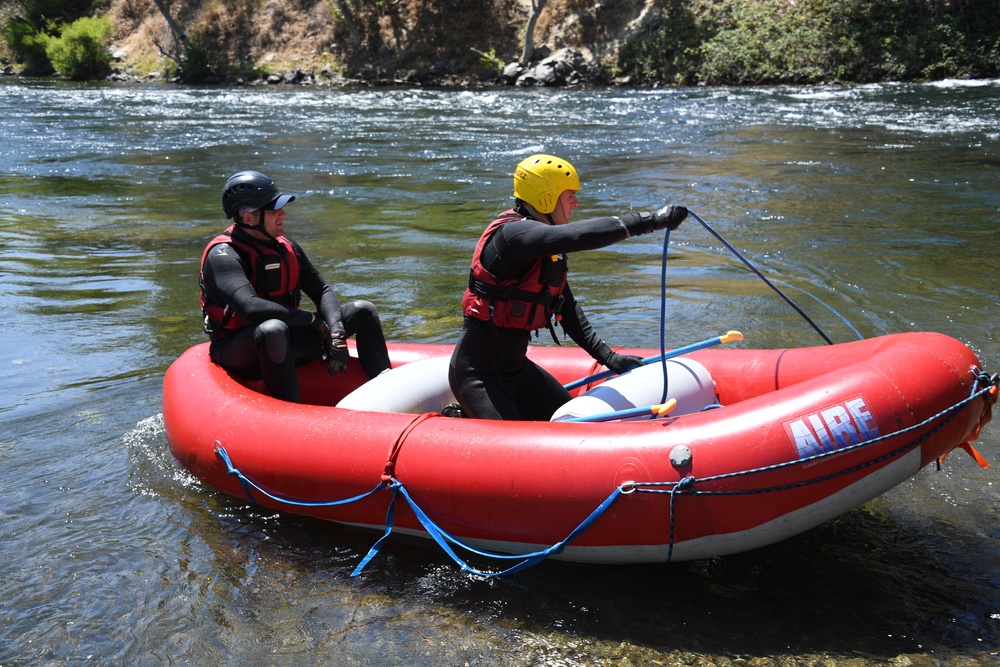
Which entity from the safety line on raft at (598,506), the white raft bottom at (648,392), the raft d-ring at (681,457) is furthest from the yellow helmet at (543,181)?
the raft d-ring at (681,457)

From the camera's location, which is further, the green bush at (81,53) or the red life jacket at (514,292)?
the green bush at (81,53)

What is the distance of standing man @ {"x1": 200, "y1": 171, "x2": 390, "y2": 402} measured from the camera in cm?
Answer: 418

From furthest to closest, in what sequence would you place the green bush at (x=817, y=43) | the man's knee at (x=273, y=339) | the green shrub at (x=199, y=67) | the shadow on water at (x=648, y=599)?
the green shrub at (x=199, y=67)
the green bush at (x=817, y=43)
the man's knee at (x=273, y=339)
the shadow on water at (x=648, y=599)

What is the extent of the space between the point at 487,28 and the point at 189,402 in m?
28.4

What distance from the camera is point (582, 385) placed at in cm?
423

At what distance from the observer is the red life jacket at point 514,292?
3.62 meters

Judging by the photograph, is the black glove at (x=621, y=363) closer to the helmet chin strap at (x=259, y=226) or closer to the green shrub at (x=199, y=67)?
the helmet chin strap at (x=259, y=226)

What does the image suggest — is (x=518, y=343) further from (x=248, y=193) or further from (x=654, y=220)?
(x=248, y=193)

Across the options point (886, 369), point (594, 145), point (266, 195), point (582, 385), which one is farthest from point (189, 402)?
point (594, 145)

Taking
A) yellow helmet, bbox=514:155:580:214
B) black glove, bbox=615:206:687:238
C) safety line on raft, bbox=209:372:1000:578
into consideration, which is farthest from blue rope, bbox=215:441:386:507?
black glove, bbox=615:206:687:238

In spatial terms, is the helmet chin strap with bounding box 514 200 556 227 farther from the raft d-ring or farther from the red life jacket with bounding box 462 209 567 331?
the raft d-ring

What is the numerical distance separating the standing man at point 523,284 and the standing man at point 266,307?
0.79 metres

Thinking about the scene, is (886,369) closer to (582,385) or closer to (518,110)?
(582,385)

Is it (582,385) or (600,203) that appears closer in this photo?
(582,385)
